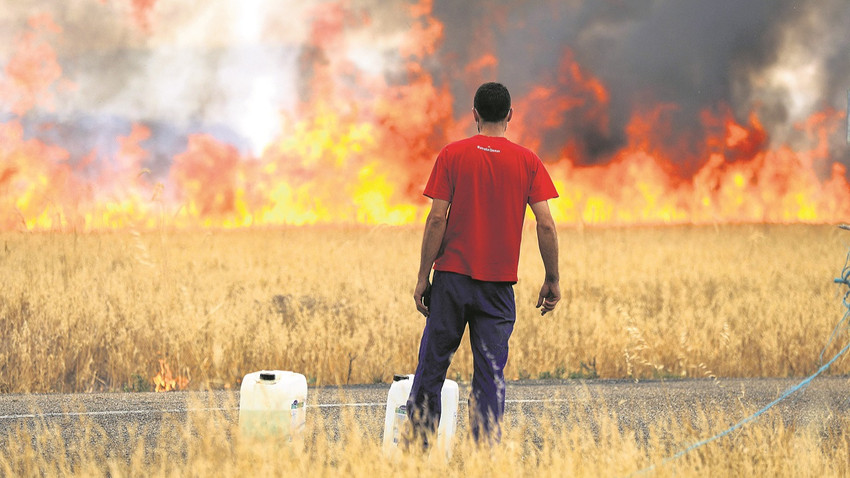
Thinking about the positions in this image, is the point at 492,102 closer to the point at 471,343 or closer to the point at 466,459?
the point at 471,343

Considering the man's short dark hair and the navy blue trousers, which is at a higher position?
the man's short dark hair

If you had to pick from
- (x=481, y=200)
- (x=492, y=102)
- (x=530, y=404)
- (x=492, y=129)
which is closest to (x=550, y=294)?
(x=481, y=200)

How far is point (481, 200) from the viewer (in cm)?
575

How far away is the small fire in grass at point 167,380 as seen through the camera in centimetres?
1105

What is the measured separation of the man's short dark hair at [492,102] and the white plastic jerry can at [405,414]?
1.73 m

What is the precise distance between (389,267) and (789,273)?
849 centimetres

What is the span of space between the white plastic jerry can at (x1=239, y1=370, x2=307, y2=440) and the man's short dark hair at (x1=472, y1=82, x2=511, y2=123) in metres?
2.13

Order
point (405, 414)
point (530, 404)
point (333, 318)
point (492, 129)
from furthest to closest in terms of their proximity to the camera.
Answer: point (333, 318), point (530, 404), point (405, 414), point (492, 129)

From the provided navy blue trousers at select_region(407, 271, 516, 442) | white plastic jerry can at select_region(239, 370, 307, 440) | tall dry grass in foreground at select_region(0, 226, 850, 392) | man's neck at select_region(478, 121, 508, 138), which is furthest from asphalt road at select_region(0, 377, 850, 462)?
man's neck at select_region(478, 121, 508, 138)

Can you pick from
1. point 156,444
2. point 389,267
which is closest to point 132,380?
point 156,444

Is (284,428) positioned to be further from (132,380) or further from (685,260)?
(685,260)

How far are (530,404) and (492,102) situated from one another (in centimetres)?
439

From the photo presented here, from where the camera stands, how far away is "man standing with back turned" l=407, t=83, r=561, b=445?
5754mm

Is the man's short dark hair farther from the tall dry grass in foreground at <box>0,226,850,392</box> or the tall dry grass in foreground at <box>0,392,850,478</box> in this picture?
the tall dry grass in foreground at <box>0,226,850,392</box>
